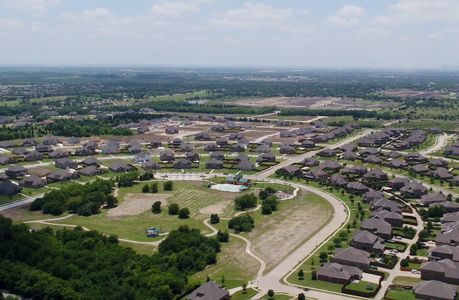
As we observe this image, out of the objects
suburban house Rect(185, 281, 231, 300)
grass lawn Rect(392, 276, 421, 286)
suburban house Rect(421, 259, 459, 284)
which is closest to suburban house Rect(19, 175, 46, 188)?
suburban house Rect(185, 281, 231, 300)

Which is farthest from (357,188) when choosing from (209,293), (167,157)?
(209,293)

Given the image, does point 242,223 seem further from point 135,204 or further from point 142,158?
point 142,158

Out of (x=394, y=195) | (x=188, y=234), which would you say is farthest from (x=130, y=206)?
(x=394, y=195)

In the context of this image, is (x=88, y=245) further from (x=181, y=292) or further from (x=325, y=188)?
(x=325, y=188)

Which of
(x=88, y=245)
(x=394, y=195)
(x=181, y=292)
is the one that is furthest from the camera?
(x=394, y=195)

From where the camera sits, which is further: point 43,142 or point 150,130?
point 150,130

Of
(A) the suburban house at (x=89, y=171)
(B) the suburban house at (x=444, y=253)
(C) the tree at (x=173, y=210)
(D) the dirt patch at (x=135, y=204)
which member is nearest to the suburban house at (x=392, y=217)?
(B) the suburban house at (x=444, y=253)
